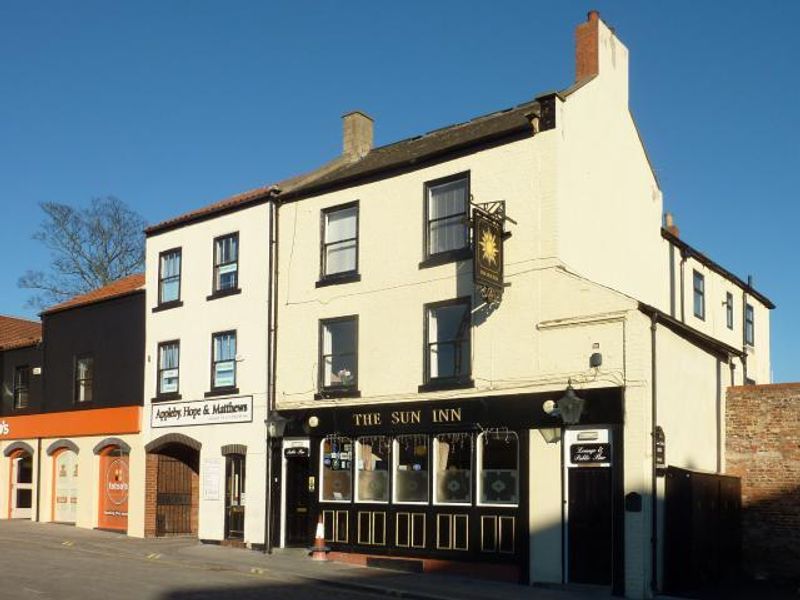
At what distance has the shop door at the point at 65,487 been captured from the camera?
30.2 meters

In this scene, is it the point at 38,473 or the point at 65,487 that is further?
the point at 38,473

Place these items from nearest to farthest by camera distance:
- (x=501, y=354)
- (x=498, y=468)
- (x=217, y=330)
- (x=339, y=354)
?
(x=498, y=468) < (x=501, y=354) < (x=339, y=354) < (x=217, y=330)

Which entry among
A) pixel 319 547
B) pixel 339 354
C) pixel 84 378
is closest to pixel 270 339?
pixel 339 354

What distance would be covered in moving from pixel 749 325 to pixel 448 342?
50.2 feet

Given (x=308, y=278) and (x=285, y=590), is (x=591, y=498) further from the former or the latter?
(x=308, y=278)

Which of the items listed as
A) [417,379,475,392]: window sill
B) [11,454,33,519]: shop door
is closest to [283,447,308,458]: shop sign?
[417,379,475,392]: window sill

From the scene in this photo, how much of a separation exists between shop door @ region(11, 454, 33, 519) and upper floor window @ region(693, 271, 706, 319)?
22135 mm

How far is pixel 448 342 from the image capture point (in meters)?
21.0

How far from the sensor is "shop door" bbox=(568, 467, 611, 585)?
58.0ft

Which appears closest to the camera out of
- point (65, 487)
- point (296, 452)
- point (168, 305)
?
point (296, 452)

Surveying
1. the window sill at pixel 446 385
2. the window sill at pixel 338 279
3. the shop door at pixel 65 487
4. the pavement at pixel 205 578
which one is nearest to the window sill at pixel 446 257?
the window sill at pixel 338 279

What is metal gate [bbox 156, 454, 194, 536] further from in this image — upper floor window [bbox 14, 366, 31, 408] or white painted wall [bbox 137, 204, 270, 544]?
upper floor window [bbox 14, 366, 31, 408]

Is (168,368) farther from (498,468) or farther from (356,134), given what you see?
(498,468)

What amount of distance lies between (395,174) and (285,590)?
31.9 ft
